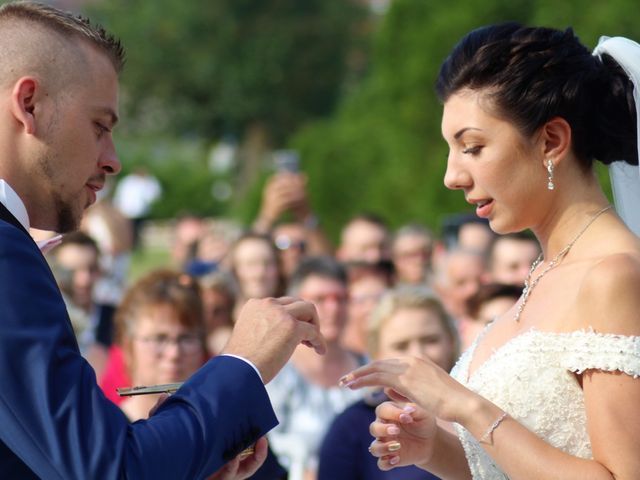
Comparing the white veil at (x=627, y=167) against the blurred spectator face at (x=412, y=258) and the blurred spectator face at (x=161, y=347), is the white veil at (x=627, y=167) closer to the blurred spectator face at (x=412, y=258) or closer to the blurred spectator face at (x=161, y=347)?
Result: the blurred spectator face at (x=161, y=347)

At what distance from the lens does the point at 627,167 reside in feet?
11.3

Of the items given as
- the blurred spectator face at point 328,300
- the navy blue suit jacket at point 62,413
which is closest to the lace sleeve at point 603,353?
the navy blue suit jacket at point 62,413

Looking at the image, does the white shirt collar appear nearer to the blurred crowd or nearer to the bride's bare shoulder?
the blurred crowd

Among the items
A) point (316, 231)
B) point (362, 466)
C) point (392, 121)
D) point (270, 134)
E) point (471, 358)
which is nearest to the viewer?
point (471, 358)

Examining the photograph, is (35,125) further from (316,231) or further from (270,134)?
(270,134)

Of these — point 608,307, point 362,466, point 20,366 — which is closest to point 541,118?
point 608,307

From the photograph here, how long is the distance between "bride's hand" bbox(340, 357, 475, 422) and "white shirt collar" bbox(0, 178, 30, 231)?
3.10ft

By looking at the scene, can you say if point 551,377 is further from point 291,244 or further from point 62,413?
point 291,244

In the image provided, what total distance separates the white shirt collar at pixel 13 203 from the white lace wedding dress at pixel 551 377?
1.41 metres

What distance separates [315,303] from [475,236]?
8.35 feet

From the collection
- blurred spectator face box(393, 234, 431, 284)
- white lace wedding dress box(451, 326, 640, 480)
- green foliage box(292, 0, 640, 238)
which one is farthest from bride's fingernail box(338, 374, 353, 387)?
green foliage box(292, 0, 640, 238)

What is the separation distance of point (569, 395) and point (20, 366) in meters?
1.49

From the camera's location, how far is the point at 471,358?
135 inches

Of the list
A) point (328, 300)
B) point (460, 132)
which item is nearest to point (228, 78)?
point (328, 300)
